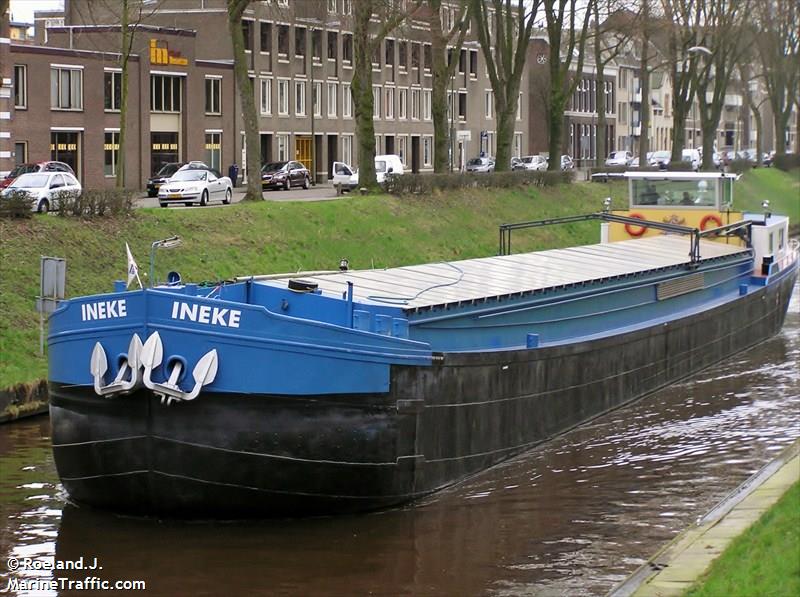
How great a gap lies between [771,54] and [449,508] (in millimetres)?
69172

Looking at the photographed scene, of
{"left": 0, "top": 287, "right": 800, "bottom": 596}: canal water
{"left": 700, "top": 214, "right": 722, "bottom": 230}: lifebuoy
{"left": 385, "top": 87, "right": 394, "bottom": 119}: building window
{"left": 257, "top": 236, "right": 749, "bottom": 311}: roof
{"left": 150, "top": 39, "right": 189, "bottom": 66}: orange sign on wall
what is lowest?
{"left": 0, "top": 287, "right": 800, "bottom": 596}: canal water

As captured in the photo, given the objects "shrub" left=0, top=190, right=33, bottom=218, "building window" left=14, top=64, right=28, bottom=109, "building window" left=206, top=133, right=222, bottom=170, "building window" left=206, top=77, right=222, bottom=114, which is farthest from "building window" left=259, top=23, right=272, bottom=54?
"shrub" left=0, top=190, right=33, bottom=218

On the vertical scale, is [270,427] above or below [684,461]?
above

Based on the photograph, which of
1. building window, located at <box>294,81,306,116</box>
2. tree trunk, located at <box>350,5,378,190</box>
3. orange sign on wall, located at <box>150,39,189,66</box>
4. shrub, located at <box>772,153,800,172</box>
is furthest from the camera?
shrub, located at <box>772,153,800,172</box>

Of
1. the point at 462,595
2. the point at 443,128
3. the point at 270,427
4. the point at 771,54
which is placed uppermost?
the point at 771,54

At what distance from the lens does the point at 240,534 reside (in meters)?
14.2

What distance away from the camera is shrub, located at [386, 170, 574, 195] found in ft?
134

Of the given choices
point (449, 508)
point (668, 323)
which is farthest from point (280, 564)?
point (668, 323)

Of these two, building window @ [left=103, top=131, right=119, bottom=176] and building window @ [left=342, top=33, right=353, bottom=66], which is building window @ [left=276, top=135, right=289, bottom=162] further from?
building window @ [left=103, top=131, right=119, bottom=176]

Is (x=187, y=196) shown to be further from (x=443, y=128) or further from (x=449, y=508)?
(x=449, y=508)

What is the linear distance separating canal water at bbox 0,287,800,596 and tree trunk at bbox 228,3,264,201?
17.1m

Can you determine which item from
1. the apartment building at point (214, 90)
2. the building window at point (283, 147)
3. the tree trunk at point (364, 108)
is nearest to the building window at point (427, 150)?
the apartment building at point (214, 90)

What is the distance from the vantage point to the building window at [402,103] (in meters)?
88.8

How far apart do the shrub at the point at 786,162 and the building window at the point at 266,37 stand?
3403 centimetres
